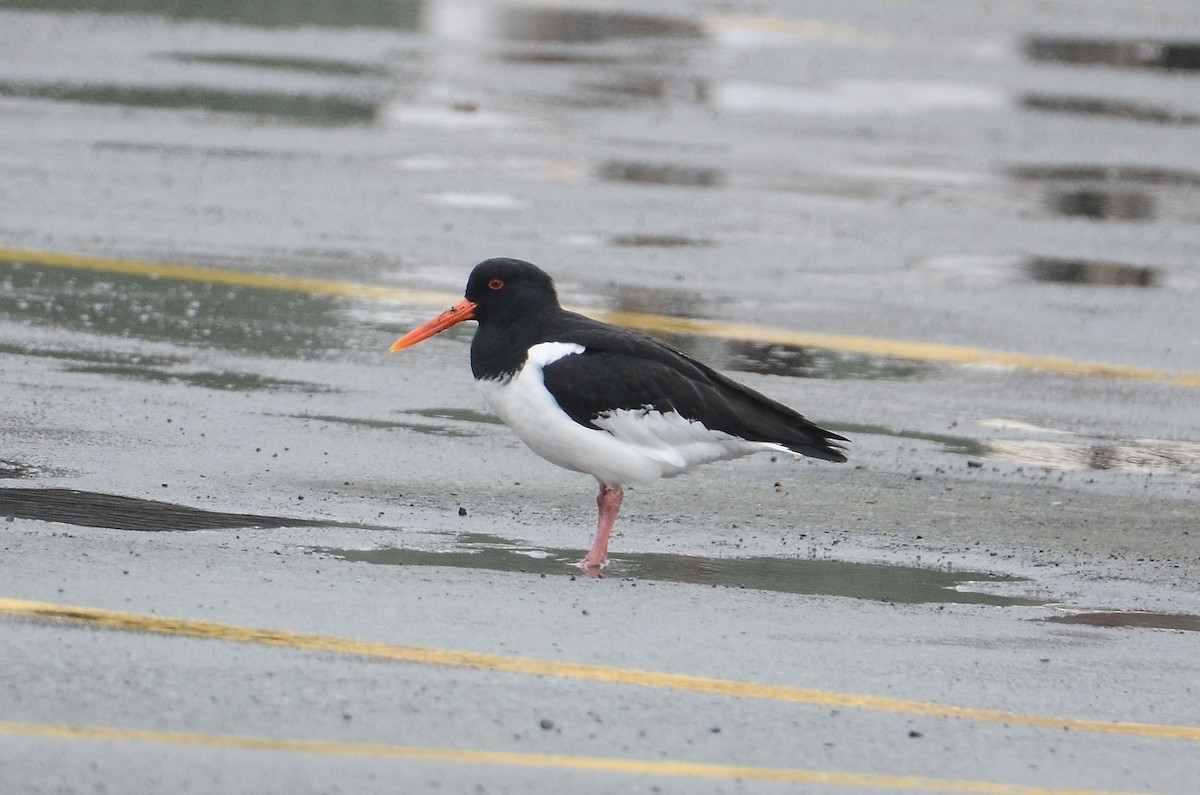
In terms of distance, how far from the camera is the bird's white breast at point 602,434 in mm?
7230

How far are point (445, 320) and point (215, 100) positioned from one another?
8.82 meters

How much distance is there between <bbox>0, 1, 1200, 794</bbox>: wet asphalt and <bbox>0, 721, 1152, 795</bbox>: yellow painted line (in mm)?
16

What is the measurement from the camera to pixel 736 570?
7180 millimetres

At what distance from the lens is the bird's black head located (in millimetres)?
7516

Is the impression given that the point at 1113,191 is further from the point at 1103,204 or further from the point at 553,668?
the point at 553,668

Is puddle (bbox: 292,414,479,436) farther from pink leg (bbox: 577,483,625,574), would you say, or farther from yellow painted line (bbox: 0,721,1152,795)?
yellow painted line (bbox: 0,721,1152,795)

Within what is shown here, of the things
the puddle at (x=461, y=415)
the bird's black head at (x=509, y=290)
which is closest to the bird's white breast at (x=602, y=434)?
the bird's black head at (x=509, y=290)

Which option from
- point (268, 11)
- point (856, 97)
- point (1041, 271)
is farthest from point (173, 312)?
point (268, 11)

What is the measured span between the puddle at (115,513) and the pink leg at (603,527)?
0.99 metres

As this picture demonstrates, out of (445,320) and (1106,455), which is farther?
(1106,455)

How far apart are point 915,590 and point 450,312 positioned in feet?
6.67

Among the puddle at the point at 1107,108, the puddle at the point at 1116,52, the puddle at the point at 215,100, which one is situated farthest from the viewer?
the puddle at the point at 1116,52

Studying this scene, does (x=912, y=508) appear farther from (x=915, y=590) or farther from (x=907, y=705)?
(x=907, y=705)

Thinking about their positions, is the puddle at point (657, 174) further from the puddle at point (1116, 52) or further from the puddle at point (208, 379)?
the puddle at point (1116, 52)
